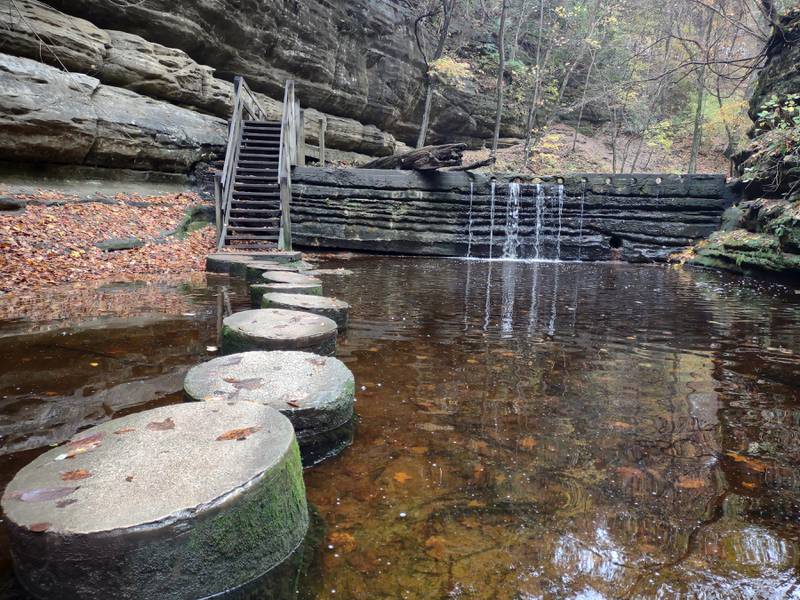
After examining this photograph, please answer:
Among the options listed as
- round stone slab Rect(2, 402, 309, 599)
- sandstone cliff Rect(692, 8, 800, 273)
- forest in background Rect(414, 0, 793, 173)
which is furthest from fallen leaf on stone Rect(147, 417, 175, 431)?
forest in background Rect(414, 0, 793, 173)

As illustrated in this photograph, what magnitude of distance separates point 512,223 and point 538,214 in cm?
75

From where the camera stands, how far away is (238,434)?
2.15m

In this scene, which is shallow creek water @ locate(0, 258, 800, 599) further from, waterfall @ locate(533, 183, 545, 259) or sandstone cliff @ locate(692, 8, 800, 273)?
waterfall @ locate(533, 183, 545, 259)

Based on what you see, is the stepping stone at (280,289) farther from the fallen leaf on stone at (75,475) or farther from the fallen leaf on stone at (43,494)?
the fallen leaf on stone at (43,494)

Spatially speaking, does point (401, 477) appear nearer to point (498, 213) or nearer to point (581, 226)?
point (498, 213)

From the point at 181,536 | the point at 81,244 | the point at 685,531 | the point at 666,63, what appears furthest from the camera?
the point at 666,63

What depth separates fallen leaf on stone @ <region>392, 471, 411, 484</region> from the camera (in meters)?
2.53

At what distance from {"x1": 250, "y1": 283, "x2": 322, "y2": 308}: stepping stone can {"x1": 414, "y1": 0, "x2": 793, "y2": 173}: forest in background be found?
18595 mm

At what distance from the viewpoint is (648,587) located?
186cm

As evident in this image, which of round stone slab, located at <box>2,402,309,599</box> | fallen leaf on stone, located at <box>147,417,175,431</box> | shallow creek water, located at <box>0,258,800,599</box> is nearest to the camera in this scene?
round stone slab, located at <box>2,402,309,599</box>

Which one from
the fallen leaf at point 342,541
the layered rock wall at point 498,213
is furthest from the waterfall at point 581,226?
the fallen leaf at point 342,541

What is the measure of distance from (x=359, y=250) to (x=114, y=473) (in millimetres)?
12377

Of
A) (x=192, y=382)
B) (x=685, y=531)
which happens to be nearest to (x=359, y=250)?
(x=192, y=382)

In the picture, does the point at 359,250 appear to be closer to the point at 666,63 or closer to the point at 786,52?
the point at 786,52
